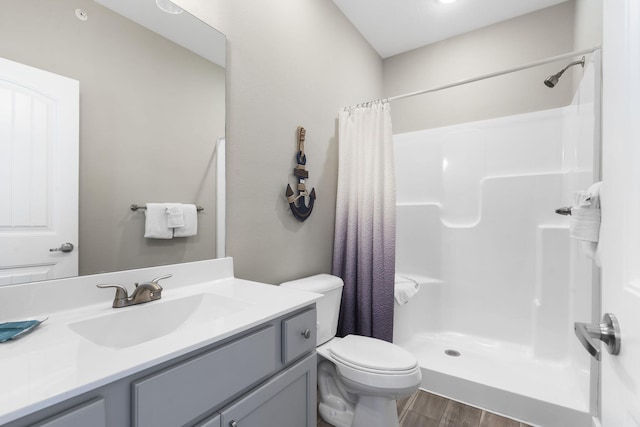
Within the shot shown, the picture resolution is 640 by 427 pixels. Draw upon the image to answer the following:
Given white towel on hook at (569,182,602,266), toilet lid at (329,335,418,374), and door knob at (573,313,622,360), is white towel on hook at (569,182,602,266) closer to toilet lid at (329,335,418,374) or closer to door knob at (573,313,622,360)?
door knob at (573,313,622,360)

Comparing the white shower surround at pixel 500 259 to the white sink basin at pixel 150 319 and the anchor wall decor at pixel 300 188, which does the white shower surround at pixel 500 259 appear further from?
the white sink basin at pixel 150 319

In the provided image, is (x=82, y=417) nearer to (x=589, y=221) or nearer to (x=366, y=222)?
(x=589, y=221)

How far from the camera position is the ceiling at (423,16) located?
84.6 inches

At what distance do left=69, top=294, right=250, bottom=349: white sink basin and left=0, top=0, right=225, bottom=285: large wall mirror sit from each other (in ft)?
0.67

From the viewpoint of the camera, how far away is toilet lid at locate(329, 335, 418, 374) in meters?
1.31

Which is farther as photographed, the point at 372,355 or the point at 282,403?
the point at 372,355

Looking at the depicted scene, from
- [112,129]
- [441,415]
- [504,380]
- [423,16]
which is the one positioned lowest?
[441,415]

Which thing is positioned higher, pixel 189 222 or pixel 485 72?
pixel 485 72

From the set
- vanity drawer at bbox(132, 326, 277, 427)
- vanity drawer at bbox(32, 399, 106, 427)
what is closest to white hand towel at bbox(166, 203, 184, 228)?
vanity drawer at bbox(132, 326, 277, 427)

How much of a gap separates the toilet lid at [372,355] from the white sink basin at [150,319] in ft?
2.12

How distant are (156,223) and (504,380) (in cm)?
205

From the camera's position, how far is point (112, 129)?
104cm

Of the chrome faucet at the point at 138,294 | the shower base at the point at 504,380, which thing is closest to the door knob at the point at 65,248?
the chrome faucet at the point at 138,294

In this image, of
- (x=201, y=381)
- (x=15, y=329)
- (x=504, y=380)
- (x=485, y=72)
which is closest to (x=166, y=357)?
(x=201, y=381)
